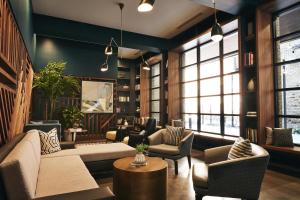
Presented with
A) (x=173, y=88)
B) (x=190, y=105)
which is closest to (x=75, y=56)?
(x=173, y=88)

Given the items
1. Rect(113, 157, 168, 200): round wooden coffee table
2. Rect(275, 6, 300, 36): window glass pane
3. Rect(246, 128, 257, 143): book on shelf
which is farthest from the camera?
Rect(246, 128, 257, 143): book on shelf

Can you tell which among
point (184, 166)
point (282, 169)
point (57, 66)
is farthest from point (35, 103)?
point (282, 169)

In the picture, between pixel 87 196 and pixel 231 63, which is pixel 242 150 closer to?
pixel 87 196

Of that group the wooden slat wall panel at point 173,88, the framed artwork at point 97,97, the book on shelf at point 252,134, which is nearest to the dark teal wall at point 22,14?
the framed artwork at point 97,97

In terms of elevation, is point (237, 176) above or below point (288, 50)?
below

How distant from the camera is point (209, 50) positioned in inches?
235

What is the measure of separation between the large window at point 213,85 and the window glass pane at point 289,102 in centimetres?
92

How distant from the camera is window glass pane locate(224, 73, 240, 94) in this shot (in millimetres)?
5023

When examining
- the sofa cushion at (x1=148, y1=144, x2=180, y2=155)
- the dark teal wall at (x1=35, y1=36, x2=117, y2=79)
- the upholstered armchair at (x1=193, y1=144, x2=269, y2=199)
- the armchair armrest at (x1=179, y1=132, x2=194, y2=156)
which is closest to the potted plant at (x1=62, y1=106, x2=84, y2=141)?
the dark teal wall at (x1=35, y1=36, x2=117, y2=79)

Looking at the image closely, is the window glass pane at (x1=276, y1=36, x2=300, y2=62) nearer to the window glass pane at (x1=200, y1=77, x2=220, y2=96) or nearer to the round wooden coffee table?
the window glass pane at (x1=200, y1=77, x2=220, y2=96)

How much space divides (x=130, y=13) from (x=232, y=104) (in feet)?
11.6

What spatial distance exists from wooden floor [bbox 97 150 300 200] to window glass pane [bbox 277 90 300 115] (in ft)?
4.16

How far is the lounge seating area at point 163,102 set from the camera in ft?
7.13

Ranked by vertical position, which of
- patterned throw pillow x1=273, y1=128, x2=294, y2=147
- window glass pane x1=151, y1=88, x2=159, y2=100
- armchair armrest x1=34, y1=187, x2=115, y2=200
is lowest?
armchair armrest x1=34, y1=187, x2=115, y2=200
